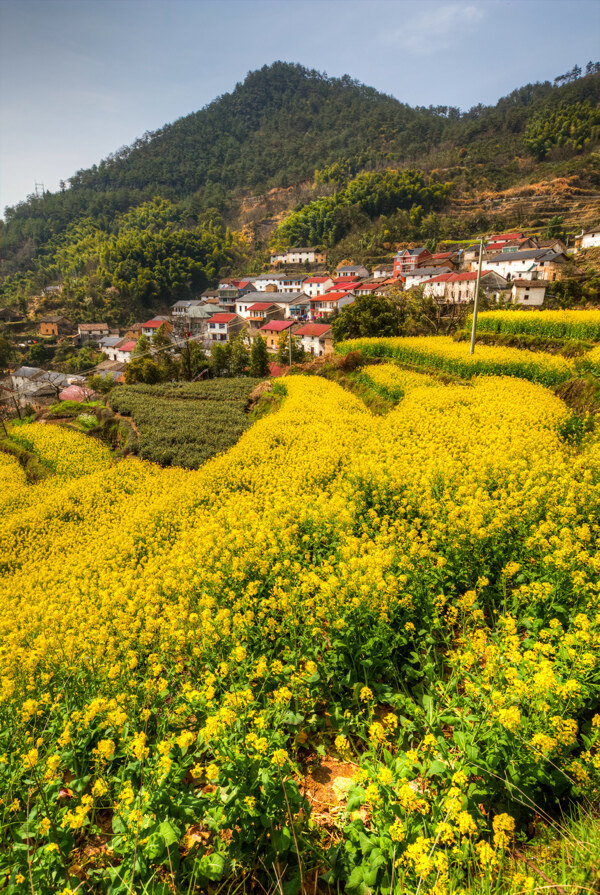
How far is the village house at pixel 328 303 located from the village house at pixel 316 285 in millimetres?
10330

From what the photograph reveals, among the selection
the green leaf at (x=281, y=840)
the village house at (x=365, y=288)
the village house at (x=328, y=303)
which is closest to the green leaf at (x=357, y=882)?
the green leaf at (x=281, y=840)

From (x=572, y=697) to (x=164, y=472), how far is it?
16.1 meters

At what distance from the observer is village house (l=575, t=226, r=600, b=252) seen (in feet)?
191

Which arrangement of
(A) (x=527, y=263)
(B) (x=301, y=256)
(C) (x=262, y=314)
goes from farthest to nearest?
1. (B) (x=301, y=256)
2. (C) (x=262, y=314)
3. (A) (x=527, y=263)

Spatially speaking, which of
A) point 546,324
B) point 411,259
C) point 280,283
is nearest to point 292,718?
point 546,324

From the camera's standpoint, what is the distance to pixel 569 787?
117 inches

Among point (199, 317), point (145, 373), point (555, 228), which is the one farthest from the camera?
point (199, 317)

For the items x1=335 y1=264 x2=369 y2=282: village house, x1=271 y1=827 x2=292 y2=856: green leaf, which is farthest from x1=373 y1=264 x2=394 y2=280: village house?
x1=271 y1=827 x2=292 y2=856: green leaf

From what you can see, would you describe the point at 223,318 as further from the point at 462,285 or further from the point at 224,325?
the point at 462,285

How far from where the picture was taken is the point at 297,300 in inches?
2926

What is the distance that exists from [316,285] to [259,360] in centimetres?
5293

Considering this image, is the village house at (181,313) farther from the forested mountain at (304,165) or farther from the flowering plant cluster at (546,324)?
the flowering plant cluster at (546,324)

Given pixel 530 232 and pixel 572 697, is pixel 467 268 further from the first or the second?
pixel 572 697

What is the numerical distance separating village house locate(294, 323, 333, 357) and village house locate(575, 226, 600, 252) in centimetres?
3722
